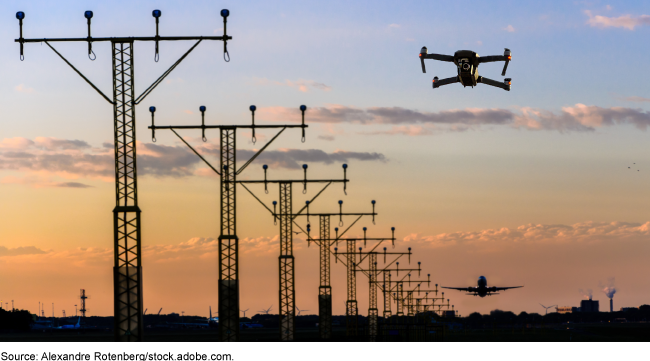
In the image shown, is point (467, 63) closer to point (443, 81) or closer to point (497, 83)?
point (443, 81)

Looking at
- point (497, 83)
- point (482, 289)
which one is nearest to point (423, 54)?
point (497, 83)

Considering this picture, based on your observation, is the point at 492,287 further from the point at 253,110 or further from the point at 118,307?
the point at 118,307

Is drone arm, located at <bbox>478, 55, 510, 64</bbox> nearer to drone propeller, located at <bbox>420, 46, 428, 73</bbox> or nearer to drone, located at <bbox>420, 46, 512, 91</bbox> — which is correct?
drone, located at <bbox>420, 46, 512, 91</bbox>

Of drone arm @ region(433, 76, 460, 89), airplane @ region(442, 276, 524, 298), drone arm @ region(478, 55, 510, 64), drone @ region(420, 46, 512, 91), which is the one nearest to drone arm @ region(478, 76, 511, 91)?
drone @ region(420, 46, 512, 91)

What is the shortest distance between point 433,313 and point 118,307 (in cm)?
16741

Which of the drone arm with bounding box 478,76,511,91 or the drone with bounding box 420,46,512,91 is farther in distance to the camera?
the drone arm with bounding box 478,76,511,91

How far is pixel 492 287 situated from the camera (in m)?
167

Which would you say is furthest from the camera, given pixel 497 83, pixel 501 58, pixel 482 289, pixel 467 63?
pixel 482 289

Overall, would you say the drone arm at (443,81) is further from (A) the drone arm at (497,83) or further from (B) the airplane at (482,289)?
(B) the airplane at (482,289)

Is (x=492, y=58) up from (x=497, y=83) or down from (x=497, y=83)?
up

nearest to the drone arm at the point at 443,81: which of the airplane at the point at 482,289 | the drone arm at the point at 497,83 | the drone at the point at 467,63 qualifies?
the drone at the point at 467,63

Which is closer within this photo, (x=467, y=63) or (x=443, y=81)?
(x=467, y=63)

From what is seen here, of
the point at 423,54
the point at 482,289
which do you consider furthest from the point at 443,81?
the point at 482,289

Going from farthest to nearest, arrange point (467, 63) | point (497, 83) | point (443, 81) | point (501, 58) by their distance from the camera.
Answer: point (497, 83)
point (443, 81)
point (501, 58)
point (467, 63)
